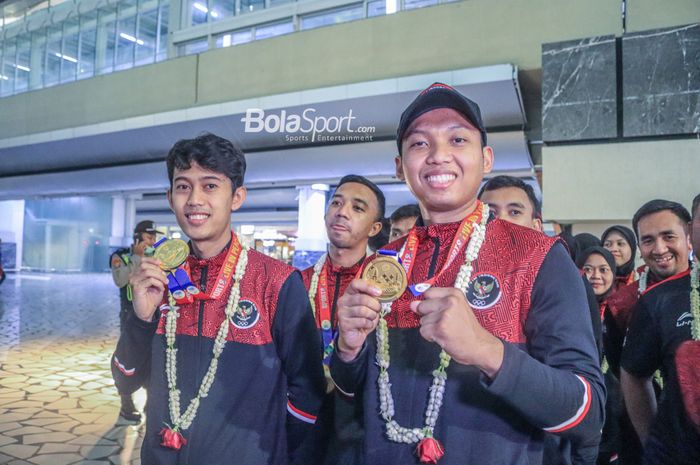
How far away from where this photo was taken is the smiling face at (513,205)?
8.63 ft

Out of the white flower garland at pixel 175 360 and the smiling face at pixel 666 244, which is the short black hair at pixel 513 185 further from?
the white flower garland at pixel 175 360

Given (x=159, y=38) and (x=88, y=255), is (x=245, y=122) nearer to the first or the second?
(x=159, y=38)

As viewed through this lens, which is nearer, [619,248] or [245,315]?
[245,315]

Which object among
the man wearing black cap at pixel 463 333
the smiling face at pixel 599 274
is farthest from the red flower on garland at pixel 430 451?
the smiling face at pixel 599 274

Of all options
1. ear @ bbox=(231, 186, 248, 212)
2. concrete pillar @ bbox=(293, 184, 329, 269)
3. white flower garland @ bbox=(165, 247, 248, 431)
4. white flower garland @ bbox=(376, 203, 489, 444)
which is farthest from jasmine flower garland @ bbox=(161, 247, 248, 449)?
concrete pillar @ bbox=(293, 184, 329, 269)

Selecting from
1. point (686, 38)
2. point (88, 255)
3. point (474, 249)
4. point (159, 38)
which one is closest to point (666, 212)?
point (474, 249)

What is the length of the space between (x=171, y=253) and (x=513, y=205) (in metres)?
1.74

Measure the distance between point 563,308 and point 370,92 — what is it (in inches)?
351

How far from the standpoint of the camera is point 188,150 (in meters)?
1.84

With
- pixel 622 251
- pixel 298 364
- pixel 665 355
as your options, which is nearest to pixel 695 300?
pixel 665 355

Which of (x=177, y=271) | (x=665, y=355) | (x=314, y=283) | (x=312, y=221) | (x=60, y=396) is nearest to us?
(x=177, y=271)

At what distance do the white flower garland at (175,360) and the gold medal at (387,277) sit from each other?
73 centimetres

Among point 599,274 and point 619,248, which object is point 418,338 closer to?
point 599,274

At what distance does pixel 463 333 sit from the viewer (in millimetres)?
954
